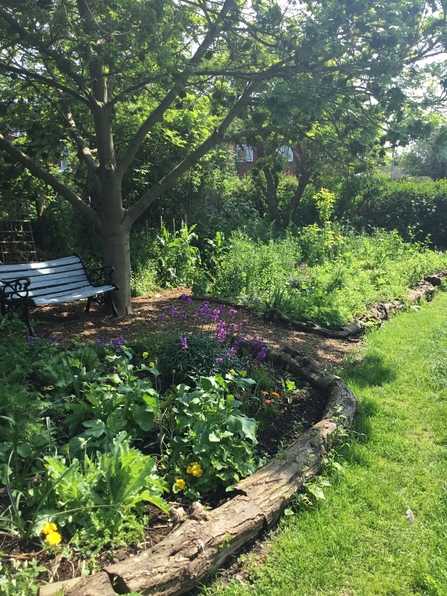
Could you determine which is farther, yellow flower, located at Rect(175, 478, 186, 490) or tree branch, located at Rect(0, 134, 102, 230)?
tree branch, located at Rect(0, 134, 102, 230)

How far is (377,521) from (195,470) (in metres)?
1.12

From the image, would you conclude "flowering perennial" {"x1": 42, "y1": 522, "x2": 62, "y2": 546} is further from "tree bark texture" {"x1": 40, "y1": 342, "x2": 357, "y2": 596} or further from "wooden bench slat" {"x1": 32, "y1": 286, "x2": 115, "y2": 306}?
"wooden bench slat" {"x1": 32, "y1": 286, "x2": 115, "y2": 306}

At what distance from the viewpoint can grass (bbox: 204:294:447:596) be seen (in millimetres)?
2293

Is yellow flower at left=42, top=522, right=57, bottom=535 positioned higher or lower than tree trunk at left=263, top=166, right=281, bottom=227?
lower

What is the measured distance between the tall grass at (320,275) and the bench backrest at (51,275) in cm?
233

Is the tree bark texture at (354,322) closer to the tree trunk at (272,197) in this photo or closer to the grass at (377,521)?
the grass at (377,521)

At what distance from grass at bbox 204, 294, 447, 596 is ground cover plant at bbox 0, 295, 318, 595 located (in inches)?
20.7

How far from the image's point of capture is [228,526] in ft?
7.83

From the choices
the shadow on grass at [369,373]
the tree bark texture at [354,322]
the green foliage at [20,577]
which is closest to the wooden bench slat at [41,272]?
the tree bark texture at [354,322]

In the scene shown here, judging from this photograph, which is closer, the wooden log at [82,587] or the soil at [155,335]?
the wooden log at [82,587]

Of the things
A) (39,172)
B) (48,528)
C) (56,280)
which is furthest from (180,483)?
(39,172)

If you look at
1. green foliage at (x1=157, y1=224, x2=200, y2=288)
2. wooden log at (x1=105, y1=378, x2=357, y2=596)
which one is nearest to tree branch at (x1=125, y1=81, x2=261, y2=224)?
green foliage at (x1=157, y1=224, x2=200, y2=288)

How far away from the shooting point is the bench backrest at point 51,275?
6.10 metres

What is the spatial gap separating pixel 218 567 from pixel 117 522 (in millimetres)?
564
